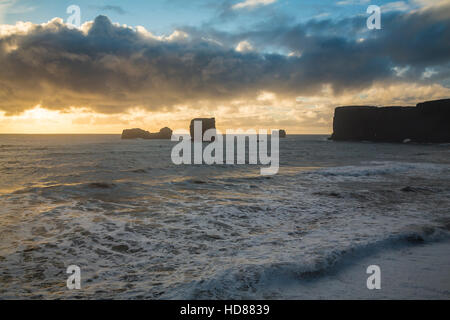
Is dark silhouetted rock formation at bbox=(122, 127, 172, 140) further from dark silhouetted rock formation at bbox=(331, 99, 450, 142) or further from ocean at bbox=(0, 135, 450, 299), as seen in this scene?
ocean at bbox=(0, 135, 450, 299)

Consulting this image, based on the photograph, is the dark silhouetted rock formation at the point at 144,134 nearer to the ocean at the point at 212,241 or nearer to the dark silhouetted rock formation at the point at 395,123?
the dark silhouetted rock formation at the point at 395,123

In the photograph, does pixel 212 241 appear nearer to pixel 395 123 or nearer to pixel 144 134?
pixel 395 123

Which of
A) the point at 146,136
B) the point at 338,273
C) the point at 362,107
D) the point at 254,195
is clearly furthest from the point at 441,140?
the point at 146,136

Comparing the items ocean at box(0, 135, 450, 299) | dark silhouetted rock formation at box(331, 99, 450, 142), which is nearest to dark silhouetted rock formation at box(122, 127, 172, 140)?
dark silhouetted rock formation at box(331, 99, 450, 142)

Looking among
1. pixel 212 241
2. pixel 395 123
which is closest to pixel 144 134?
pixel 395 123

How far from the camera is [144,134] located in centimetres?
15050

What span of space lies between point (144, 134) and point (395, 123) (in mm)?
123627

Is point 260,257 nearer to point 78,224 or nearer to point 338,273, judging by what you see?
point 338,273

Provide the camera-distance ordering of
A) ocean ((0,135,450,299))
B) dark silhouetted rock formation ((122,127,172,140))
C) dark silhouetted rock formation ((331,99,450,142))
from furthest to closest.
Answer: dark silhouetted rock formation ((122,127,172,140)), dark silhouetted rock formation ((331,99,450,142)), ocean ((0,135,450,299))

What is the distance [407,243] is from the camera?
5.19m

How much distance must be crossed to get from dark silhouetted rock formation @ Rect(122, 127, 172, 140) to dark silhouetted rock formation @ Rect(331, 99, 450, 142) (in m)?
90.8

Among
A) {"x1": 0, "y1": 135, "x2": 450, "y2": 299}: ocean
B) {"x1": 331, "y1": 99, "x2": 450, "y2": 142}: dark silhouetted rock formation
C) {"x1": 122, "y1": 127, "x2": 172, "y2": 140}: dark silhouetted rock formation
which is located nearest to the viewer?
{"x1": 0, "y1": 135, "x2": 450, "y2": 299}: ocean

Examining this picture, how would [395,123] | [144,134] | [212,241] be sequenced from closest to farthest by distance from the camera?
1. [212,241]
2. [395,123]
3. [144,134]

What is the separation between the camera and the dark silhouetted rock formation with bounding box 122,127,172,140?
146500 mm
